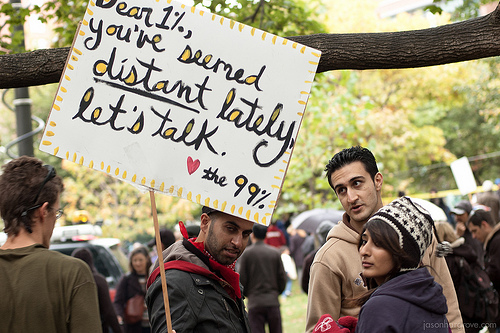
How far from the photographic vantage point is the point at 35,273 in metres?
2.63

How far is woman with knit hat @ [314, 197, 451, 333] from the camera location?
94.3 inches

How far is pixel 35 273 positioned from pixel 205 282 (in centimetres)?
80

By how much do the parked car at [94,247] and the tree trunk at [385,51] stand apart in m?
5.28

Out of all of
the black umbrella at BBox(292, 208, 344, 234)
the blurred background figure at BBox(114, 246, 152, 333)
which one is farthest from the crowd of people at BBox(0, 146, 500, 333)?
the black umbrella at BBox(292, 208, 344, 234)

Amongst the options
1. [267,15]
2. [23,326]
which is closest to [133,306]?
[267,15]

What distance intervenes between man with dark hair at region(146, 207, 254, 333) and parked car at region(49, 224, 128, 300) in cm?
619

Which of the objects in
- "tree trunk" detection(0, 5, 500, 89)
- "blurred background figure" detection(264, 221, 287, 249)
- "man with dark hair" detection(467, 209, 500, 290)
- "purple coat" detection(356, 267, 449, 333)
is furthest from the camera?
"blurred background figure" detection(264, 221, 287, 249)

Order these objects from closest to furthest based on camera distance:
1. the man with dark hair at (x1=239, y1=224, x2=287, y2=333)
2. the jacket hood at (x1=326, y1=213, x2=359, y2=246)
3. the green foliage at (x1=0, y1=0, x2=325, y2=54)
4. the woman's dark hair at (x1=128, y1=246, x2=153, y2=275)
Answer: the jacket hood at (x1=326, y1=213, x2=359, y2=246) → the green foliage at (x1=0, y1=0, x2=325, y2=54) → the woman's dark hair at (x1=128, y1=246, x2=153, y2=275) → the man with dark hair at (x1=239, y1=224, x2=287, y2=333)

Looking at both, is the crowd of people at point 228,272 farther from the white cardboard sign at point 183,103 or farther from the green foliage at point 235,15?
the green foliage at point 235,15

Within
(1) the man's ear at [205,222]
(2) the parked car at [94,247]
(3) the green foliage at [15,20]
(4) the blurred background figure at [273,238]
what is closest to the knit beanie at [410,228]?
(1) the man's ear at [205,222]

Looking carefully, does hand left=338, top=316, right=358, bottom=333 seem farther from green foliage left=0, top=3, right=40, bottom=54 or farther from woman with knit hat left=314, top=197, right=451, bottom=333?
green foliage left=0, top=3, right=40, bottom=54

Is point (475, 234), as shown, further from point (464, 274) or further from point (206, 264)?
point (206, 264)

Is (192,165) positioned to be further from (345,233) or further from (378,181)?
(378,181)

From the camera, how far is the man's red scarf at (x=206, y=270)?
3.00 metres
